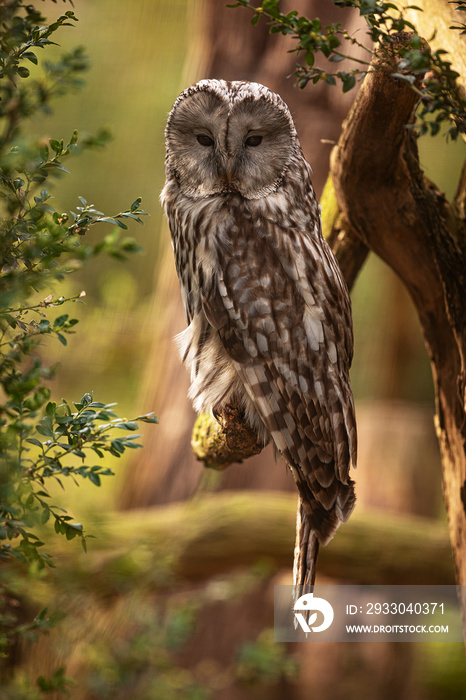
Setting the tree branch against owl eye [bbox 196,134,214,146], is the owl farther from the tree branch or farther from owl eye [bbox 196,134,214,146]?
the tree branch

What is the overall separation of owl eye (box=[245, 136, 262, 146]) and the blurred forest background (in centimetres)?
116

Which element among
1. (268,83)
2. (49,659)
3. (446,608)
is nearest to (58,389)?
(49,659)

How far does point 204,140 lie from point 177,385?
186cm

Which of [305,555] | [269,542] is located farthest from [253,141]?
[269,542]

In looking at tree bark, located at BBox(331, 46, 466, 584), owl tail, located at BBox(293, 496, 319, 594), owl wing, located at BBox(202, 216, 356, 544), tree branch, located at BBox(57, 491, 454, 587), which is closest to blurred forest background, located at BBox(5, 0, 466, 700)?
tree branch, located at BBox(57, 491, 454, 587)

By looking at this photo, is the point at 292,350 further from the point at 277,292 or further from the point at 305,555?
the point at 305,555

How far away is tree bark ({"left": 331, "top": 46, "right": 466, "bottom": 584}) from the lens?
1.51 meters

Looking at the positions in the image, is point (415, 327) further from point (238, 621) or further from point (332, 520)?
point (332, 520)

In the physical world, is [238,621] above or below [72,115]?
below

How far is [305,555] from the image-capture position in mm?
1568

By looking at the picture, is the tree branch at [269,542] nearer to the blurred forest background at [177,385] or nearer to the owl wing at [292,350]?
the blurred forest background at [177,385]

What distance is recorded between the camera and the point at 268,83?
107 inches

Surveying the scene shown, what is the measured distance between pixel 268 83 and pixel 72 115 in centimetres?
211

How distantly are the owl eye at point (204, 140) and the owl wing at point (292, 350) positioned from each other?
0.70 feet
